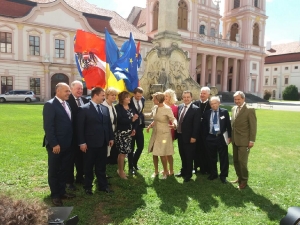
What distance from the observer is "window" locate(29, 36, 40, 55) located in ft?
106

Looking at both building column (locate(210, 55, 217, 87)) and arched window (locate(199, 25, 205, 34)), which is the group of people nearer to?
building column (locate(210, 55, 217, 87))

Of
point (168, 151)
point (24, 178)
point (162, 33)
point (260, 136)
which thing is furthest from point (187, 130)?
point (162, 33)

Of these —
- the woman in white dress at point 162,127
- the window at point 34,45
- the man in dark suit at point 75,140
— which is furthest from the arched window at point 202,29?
the man in dark suit at point 75,140

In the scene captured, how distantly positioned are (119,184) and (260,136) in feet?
26.1

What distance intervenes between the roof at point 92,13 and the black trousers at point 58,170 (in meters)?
32.1

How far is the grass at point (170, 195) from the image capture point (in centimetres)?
418

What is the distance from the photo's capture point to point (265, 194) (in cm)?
519

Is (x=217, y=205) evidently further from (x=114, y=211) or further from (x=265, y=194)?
(x=114, y=211)

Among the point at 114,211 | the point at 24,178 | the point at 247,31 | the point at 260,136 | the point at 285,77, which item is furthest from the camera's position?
the point at 285,77

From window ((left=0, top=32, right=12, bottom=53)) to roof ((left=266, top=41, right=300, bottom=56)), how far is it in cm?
6193

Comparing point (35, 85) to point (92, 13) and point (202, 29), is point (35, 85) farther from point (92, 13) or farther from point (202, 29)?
point (202, 29)

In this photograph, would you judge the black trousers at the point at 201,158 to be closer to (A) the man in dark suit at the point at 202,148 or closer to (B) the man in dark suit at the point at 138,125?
(A) the man in dark suit at the point at 202,148

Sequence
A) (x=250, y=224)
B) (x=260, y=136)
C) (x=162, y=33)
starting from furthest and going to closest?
1. (x=162, y=33)
2. (x=260, y=136)
3. (x=250, y=224)

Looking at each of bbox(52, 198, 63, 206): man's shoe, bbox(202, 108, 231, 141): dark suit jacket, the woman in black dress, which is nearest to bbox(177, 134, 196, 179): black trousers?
bbox(202, 108, 231, 141): dark suit jacket
